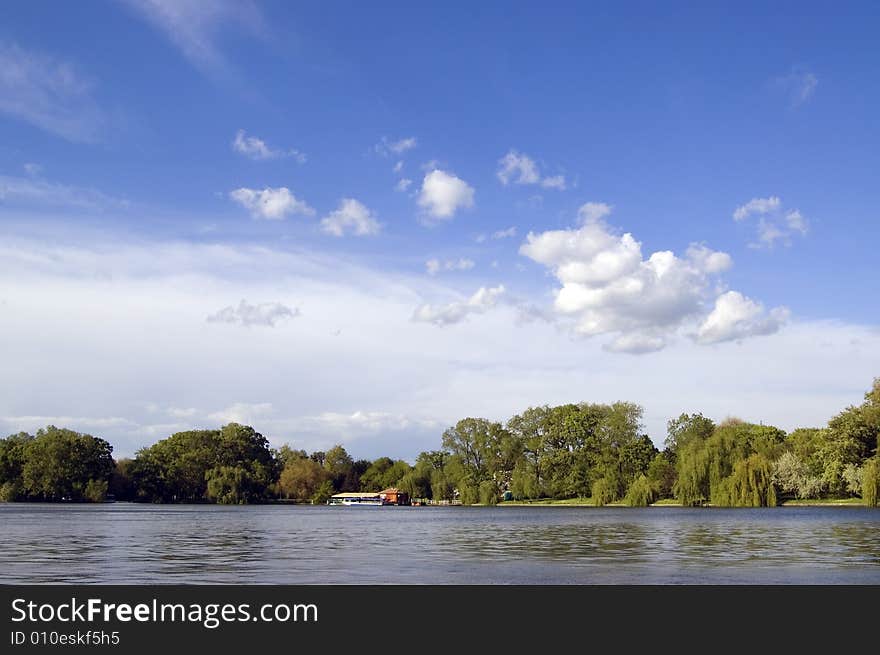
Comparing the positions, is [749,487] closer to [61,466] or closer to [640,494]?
[640,494]

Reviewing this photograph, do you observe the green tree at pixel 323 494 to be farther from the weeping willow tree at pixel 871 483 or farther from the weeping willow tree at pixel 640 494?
the weeping willow tree at pixel 871 483

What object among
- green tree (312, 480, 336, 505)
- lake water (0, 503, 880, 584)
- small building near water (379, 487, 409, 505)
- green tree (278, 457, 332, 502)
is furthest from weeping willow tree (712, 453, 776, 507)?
green tree (278, 457, 332, 502)

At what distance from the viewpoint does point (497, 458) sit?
14300cm

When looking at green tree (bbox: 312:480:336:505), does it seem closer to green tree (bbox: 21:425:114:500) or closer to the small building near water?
the small building near water

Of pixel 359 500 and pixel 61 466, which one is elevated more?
pixel 61 466

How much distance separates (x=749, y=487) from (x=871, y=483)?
Answer: 14.0 meters

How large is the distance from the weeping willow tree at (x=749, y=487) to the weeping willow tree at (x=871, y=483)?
12055mm

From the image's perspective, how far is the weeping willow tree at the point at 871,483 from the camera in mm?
79750

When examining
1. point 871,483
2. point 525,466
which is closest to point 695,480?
point 871,483

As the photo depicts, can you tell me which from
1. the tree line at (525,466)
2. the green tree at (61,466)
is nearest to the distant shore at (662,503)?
the tree line at (525,466)

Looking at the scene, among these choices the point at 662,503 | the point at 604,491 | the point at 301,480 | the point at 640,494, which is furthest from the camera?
the point at 301,480

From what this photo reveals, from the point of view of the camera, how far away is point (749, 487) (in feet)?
302
